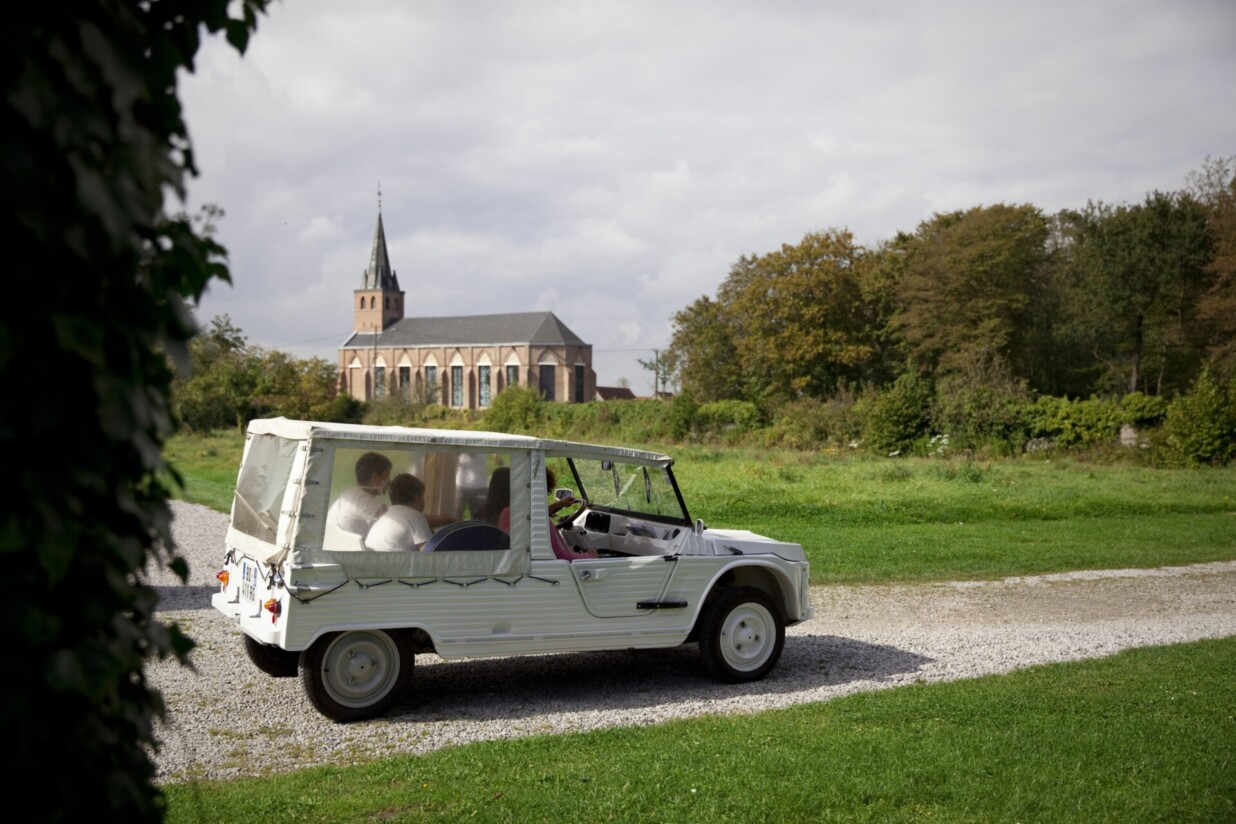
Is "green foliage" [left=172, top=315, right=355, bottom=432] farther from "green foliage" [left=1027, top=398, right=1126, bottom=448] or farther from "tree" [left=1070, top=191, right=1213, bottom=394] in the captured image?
"tree" [left=1070, top=191, right=1213, bottom=394]

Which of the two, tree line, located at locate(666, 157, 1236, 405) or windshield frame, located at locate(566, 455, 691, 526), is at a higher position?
tree line, located at locate(666, 157, 1236, 405)

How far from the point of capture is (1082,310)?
51.0m

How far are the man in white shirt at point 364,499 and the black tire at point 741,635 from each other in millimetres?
2848

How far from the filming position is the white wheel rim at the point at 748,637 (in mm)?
8242

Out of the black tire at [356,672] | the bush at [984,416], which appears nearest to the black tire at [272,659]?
the black tire at [356,672]

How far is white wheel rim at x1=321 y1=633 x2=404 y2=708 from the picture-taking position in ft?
22.8

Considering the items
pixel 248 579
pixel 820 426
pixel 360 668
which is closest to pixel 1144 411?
pixel 820 426

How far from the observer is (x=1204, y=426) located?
31016 mm

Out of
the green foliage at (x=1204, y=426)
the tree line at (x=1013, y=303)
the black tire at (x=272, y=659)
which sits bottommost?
the black tire at (x=272, y=659)

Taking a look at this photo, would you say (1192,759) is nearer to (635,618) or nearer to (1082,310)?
(635,618)

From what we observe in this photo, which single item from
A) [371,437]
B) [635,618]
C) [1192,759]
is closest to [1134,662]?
[1192,759]

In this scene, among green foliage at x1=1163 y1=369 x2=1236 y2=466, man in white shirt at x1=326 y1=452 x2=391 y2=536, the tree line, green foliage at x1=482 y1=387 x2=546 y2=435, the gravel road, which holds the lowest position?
the gravel road

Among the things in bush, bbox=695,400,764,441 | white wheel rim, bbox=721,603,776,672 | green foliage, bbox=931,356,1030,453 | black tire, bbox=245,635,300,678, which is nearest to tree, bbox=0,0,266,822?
black tire, bbox=245,635,300,678

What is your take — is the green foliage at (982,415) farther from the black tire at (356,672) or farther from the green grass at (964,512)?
the black tire at (356,672)
